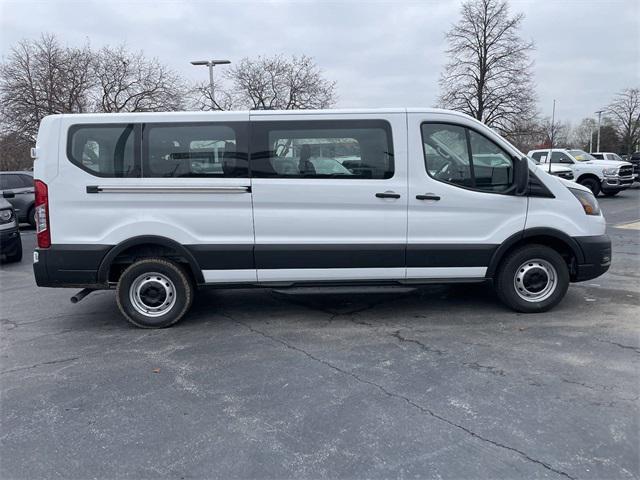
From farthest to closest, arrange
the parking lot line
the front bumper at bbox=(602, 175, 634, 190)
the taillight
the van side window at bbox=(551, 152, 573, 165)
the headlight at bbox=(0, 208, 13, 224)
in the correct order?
1. the van side window at bbox=(551, 152, 573, 165)
2. the front bumper at bbox=(602, 175, 634, 190)
3. the parking lot line
4. the headlight at bbox=(0, 208, 13, 224)
5. the taillight

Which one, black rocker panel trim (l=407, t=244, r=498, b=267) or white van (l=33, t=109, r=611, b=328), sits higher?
white van (l=33, t=109, r=611, b=328)

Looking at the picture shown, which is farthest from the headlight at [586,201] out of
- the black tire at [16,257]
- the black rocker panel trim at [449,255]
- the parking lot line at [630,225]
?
the black tire at [16,257]

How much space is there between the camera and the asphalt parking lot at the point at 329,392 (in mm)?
2793

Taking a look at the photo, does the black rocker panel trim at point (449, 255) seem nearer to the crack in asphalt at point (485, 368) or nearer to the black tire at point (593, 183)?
the crack in asphalt at point (485, 368)

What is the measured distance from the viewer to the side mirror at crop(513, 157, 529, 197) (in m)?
5.02

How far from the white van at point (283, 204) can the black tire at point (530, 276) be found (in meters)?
0.02

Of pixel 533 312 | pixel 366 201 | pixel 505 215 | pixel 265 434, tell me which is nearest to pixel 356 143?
pixel 366 201

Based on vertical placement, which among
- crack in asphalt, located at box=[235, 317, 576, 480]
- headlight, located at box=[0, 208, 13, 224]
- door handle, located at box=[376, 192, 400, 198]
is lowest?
crack in asphalt, located at box=[235, 317, 576, 480]

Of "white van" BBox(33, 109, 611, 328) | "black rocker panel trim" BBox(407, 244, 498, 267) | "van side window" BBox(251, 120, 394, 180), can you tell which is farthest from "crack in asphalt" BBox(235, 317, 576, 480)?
"van side window" BBox(251, 120, 394, 180)

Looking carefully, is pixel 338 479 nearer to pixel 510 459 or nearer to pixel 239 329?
pixel 510 459

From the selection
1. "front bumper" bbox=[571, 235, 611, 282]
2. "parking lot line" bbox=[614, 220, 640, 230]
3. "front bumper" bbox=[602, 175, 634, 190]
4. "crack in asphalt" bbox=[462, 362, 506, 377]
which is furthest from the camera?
"front bumper" bbox=[602, 175, 634, 190]

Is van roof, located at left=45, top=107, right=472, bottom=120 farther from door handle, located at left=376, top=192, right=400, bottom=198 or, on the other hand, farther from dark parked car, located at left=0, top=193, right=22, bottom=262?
dark parked car, located at left=0, top=193, right=22, bottom=262

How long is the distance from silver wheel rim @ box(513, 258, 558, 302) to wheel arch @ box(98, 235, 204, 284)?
3.33 metres

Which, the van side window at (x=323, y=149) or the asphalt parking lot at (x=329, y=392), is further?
the van side window at (x=323, y=149)
